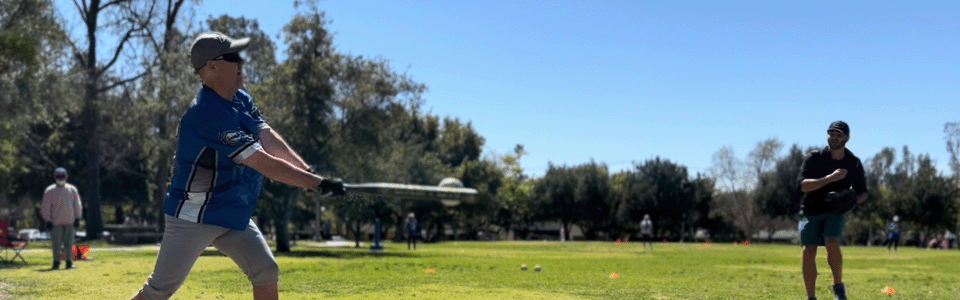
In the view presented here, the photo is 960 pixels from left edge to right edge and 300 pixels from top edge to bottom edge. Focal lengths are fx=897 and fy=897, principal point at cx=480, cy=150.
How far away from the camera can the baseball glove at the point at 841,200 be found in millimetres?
8422

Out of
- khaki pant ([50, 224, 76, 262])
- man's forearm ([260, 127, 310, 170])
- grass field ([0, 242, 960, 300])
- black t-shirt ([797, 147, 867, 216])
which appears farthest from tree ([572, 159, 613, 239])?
man's forearm ([260, 127, 310, 170])

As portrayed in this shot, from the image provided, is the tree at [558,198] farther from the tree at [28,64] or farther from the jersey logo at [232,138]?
the jersey logo at [232,138]

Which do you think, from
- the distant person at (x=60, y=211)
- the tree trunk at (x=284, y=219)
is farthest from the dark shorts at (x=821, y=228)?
the tree trunk at (x=284, y=219)

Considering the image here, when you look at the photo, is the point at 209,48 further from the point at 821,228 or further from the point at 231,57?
the point at 821,228

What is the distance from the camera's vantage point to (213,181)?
4.46 meters

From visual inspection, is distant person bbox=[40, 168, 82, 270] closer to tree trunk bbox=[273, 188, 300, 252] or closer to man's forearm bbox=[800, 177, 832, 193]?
man's forearm bbox=[800, 177, 832, 193]

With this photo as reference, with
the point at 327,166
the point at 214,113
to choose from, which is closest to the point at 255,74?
the point at 327,166

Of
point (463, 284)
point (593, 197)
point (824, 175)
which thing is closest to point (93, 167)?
point (463, 284)

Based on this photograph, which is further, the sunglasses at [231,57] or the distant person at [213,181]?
the sunglasses at [231,57]

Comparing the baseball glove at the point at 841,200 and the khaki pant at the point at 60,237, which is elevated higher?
the baseball glove at the point at 841,200

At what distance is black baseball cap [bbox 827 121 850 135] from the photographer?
28.3ft

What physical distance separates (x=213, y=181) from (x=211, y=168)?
7cm

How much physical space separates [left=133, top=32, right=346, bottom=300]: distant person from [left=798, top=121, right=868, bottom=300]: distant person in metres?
5.71

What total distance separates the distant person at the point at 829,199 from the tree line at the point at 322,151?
4258 mm
